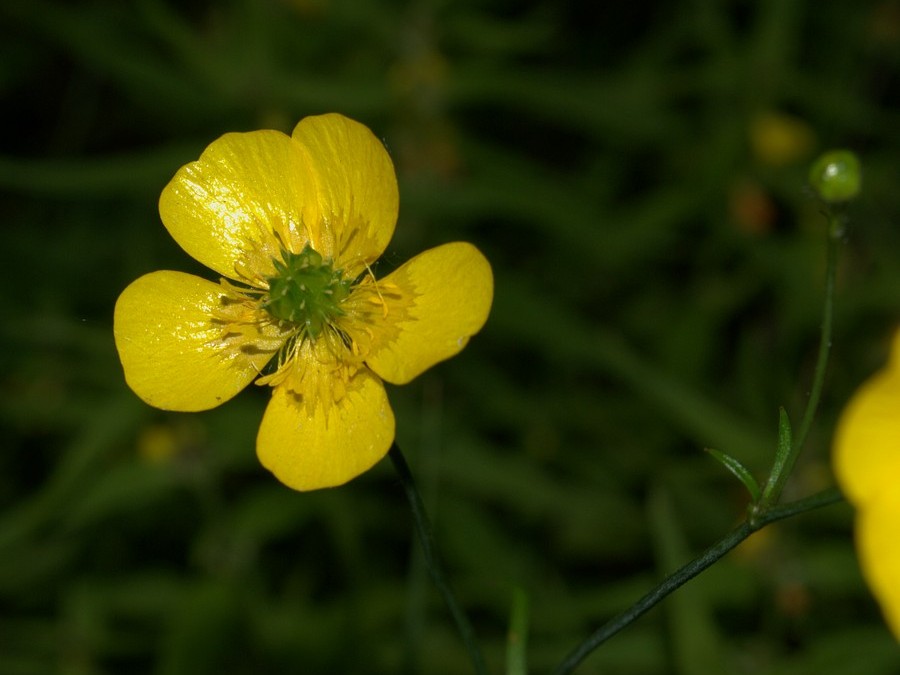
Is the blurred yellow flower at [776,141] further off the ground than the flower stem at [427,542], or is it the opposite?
the blurred yellow flower at [776,141]

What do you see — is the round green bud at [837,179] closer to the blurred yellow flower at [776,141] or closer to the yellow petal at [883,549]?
the yellow petal at [883,549]

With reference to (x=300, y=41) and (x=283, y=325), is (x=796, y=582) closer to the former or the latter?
(x=283, y=325)

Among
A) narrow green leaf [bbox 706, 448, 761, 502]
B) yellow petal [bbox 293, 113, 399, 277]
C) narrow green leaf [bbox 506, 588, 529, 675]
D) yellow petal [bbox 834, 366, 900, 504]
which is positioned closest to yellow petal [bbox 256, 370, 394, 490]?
yellow petal [bbox 293, 113, 399, 277]

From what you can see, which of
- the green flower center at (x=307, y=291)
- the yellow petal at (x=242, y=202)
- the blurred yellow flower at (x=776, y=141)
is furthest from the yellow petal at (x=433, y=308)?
the blurred yellow flower at (x=776, y=141)

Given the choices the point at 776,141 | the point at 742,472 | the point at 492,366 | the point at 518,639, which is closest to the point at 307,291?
the point at 518,639

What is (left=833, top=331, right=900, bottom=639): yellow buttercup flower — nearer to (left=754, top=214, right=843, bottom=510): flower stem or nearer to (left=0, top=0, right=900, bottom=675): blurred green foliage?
(left=754, top=214, right=843, bottom=510): flower stem

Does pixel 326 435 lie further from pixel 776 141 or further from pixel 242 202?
pixel 776 141
